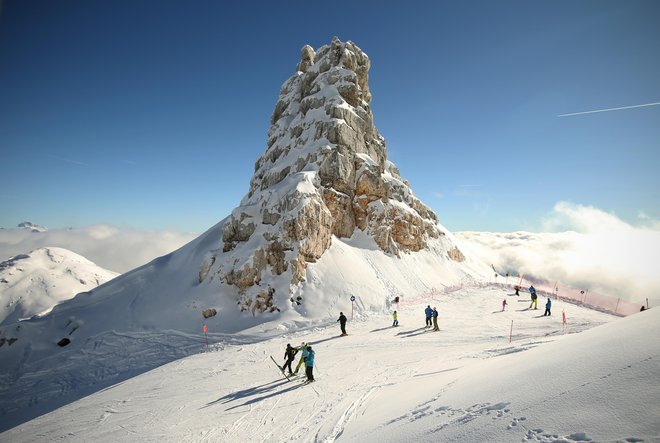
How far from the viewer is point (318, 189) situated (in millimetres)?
37312

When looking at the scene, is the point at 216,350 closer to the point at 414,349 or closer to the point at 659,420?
the point at 414,349

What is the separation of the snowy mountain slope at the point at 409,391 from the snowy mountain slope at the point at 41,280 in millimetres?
160057

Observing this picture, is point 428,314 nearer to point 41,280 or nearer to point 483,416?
point 483,416

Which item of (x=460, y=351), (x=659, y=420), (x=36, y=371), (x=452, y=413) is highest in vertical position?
(x=659, y=420)

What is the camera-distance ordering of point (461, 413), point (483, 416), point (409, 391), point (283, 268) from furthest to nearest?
point (283, 268) < point (409, 391) < point (461, 413) < point (483, 416)

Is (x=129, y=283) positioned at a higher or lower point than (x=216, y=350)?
higher

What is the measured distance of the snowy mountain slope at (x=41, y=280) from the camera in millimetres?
130000

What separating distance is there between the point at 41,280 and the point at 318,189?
189m

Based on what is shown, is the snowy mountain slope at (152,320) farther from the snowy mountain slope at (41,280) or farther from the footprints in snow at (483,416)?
the snowy mountain slope at (41,280)

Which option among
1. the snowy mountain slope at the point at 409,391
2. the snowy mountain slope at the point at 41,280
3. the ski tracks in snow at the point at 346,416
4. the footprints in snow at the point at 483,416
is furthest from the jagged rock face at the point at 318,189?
the snowy mountain slope at the point at 41,280

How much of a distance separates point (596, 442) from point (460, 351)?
11779 millimetres

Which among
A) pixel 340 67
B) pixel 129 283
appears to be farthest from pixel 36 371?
pixel 340 67

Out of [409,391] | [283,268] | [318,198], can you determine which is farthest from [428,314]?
[318,198]

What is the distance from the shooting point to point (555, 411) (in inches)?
169
